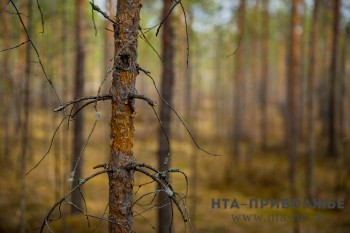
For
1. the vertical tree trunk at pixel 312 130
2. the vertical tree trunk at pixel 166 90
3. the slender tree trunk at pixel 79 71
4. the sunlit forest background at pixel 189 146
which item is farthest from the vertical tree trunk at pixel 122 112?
the vertical tree trunk at pixel 312 130

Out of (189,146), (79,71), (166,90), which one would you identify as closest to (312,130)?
(166,90)

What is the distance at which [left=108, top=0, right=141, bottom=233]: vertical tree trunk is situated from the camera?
2434 millimetres

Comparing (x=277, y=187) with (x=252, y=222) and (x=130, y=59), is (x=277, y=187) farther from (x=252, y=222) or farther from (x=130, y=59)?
(x=130, y=59)

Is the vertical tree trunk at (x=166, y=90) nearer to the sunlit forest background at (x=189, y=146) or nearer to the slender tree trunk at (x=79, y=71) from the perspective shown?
the sunlit forest background at (x=189, y=146)

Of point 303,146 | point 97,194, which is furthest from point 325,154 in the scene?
point 97,194

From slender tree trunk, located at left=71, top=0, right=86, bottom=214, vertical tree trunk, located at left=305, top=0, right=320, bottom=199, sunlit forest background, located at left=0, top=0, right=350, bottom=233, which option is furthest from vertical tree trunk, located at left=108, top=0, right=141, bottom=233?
vertical tree trunk, located at left=305, top=0, right=320, bottom=199

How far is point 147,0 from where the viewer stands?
15.8 m

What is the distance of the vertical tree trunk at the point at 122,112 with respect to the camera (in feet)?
7.98

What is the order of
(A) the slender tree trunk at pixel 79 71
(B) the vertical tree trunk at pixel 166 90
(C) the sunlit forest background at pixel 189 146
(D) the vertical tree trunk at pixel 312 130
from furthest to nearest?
(D) the vertical tree trunk at pixel 312 130 → (A) the slender tree trunk at pixel 79 71 → (C) the sunlit forest background at pixel 189 146 → (B) the vertical tree trunk at pixel 166 90

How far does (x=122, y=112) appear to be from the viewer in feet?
8.16

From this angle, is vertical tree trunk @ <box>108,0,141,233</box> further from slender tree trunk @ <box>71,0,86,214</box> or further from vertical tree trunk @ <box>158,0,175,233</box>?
slender tree trunk @ <box>71,0,86,214</box>

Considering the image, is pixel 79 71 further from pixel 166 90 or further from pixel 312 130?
pixel 312 130

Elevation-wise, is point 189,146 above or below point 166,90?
below

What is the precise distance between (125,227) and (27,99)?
6.53 metres
